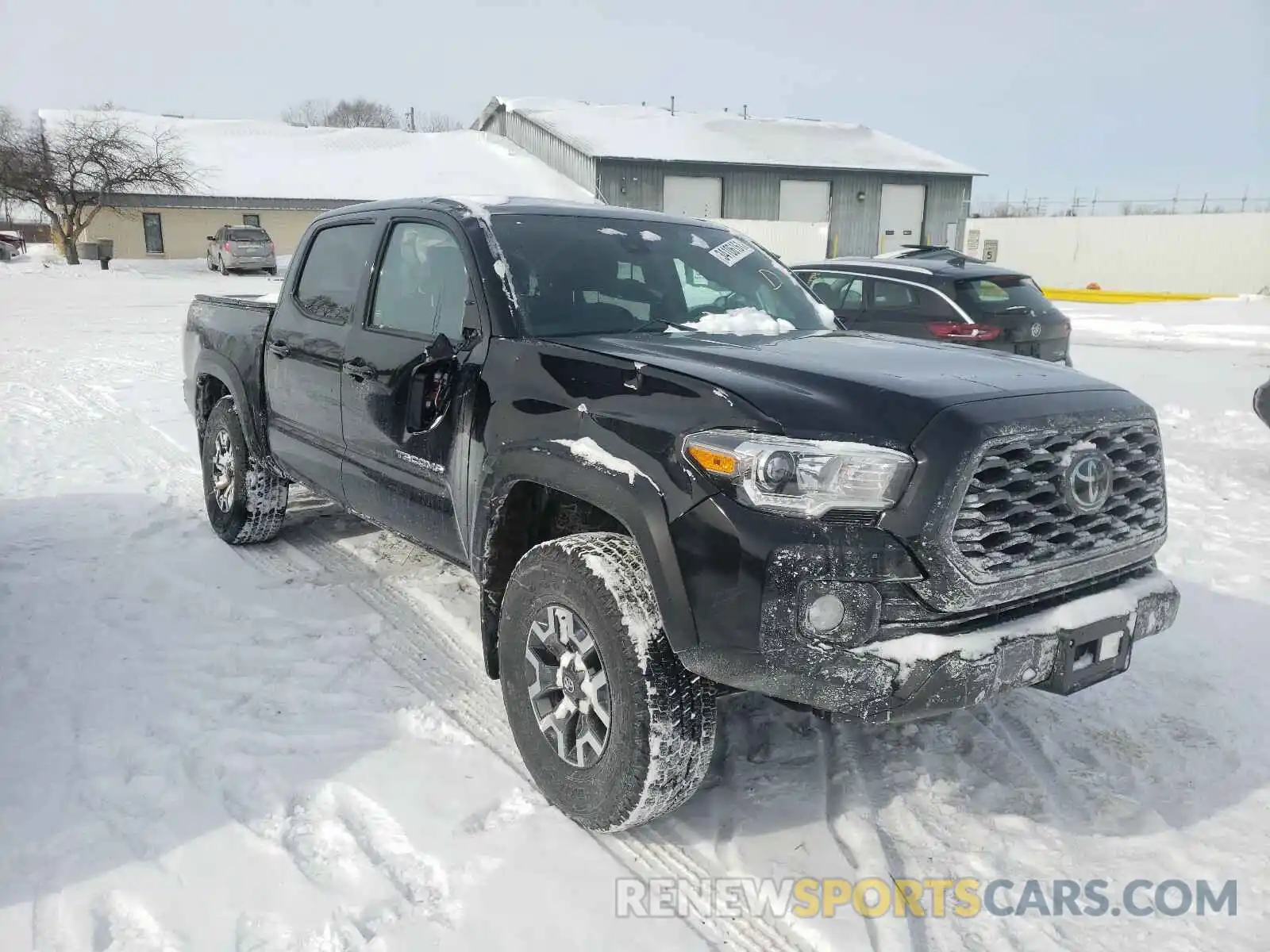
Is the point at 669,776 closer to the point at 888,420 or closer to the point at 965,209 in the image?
the point at 888,420

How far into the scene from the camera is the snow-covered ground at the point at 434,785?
104 inches

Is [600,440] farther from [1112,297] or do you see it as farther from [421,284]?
[1112,297]

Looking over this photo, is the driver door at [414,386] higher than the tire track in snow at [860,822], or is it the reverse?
the driver door at [414,386]

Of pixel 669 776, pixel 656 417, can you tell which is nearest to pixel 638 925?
pixel 669 776

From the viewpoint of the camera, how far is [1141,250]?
3184 centimetres

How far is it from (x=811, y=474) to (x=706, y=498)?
275mm

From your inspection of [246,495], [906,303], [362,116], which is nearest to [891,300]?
[906,303]

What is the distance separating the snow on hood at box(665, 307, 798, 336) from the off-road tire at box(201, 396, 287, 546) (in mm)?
2731

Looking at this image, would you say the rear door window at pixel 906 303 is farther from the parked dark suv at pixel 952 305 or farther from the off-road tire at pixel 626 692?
the off-road tire at pixel 626 692

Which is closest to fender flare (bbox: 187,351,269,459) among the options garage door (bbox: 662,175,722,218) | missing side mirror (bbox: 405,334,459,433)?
missing side mirror (bbox: 405,334,459,433)

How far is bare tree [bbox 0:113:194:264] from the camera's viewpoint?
3272cm

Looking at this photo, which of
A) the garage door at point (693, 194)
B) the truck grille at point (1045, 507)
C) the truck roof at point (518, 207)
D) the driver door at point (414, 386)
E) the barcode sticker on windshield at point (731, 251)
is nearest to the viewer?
the truck grille at point (1045, 507)

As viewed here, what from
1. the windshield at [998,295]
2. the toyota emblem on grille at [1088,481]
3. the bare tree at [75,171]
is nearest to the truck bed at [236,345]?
the toyota emblem on grille at [1088,481]

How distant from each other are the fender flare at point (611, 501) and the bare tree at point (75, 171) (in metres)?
35.4
